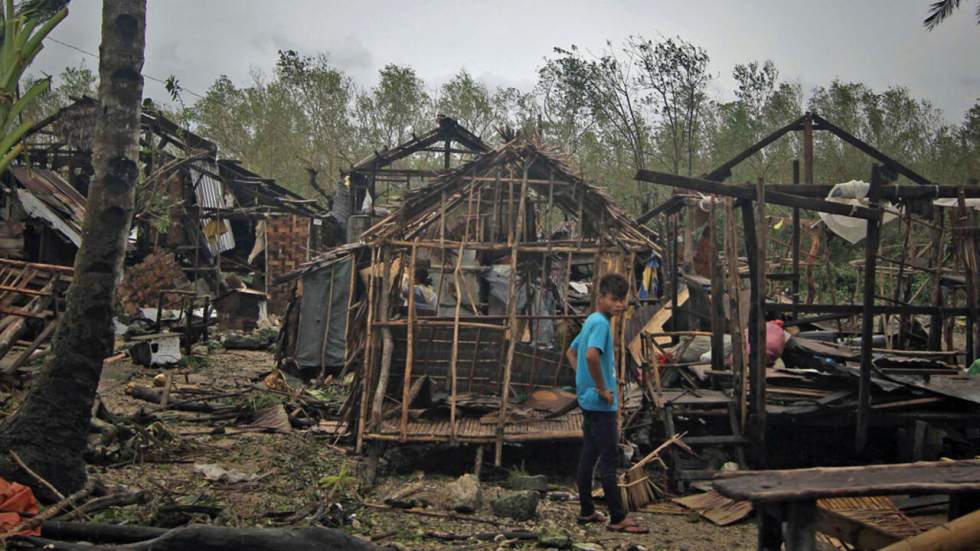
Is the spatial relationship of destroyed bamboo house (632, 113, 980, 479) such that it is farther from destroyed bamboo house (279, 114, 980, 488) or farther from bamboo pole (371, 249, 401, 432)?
bamboo pole (371, 249, 401, 432)

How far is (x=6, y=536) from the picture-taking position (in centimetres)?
475

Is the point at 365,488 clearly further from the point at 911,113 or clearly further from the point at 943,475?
the point at 911,113

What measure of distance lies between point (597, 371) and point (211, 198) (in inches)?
793

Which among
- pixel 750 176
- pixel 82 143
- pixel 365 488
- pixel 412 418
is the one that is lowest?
pixel 365 488

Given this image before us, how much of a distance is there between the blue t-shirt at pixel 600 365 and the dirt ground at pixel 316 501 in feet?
3.70

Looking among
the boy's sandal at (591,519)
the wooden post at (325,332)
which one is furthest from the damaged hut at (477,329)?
the wooden post at (325,332)

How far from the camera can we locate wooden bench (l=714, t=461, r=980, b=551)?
3.40 m

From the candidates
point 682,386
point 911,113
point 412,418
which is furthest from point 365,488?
point 911,113

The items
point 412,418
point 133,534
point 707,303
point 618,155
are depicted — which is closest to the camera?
point 133,534

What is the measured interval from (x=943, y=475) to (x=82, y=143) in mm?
21789

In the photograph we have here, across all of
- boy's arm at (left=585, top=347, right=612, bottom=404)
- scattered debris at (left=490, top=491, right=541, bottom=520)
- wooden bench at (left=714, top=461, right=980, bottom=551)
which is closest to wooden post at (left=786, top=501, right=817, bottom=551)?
wooden bench at (left=714, top=461, right=980, bottom=551)

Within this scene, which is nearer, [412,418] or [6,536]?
[6,536]

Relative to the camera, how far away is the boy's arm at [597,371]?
Result: 610 cm

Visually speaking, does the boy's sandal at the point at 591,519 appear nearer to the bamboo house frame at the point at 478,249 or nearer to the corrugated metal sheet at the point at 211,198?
the bamboo house frame at the point at 478,249
